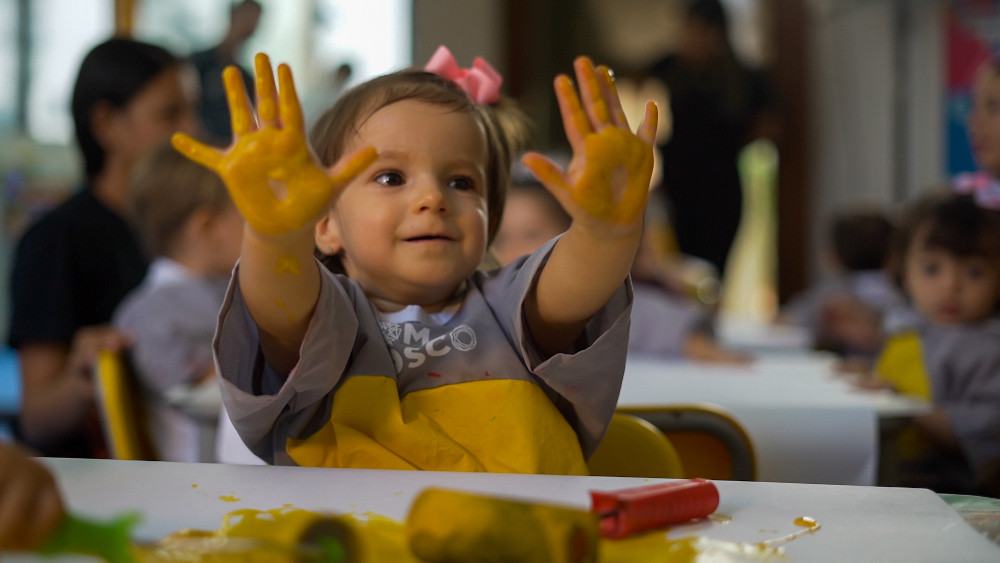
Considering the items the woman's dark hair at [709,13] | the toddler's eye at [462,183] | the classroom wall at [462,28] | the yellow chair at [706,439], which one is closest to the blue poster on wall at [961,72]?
the woman's dark hair at [709,13]

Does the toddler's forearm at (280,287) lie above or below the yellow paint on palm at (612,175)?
below

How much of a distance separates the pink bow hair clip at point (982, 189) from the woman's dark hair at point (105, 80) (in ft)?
6.07

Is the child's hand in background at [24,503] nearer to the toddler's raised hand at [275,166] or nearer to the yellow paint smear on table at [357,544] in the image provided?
the yellow paint smear on table at [357,544]

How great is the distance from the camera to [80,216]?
2.07 meters

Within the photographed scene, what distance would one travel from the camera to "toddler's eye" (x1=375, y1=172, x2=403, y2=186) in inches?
37.0

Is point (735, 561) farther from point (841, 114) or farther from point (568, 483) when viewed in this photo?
point (841, 114)

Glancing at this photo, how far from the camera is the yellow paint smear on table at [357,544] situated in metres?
0.46

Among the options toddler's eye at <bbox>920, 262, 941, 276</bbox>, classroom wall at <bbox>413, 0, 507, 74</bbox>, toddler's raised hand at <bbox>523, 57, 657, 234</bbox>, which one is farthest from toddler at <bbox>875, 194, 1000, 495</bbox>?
classroom wall at <bbox>413, 0, 507, 74</bbox>

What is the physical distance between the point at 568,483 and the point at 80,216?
1.73 m

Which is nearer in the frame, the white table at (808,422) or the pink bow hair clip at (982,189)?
the white table at (808,422)

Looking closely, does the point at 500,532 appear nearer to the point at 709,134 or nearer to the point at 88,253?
the point at 88,253

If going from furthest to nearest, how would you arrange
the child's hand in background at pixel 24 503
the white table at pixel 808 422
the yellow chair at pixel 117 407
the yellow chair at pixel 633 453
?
1. the yellow chair at pixel 117 407
2. the white table at pixel 808 422
3. the yellow chair at pixel 633 453
4. the child's hand in background at pixel 24 503

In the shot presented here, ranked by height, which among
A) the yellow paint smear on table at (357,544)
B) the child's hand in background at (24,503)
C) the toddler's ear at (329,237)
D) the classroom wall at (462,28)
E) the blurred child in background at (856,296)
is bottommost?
the blurred child in background at (856,296)

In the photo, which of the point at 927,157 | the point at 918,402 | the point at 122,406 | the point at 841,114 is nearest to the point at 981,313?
the point at 918,402
